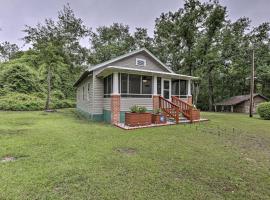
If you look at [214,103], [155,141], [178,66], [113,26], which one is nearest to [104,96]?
[155,141]

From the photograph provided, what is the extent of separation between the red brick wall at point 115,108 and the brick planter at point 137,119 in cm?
86

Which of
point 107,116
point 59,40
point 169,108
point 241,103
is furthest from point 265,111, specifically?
point 59,40

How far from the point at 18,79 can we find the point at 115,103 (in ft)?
54.9

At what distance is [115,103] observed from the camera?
9.73 meters

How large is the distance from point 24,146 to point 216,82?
106ft

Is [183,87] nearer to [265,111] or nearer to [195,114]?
[195,114]

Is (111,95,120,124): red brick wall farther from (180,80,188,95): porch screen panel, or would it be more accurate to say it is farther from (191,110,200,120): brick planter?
(180,80,188,95): porch screen panel

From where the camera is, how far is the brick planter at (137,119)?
8945mm

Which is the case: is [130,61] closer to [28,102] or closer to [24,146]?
[24,146]

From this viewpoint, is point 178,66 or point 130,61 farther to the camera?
point 178,66

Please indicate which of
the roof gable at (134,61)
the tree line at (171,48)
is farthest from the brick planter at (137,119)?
the tree line at (171,48)

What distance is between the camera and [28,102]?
17734mm

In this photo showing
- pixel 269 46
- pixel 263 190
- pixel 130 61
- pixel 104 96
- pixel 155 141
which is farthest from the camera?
pixel 269 46

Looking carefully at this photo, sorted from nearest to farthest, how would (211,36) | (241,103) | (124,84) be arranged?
(124,84) < (211,36) < (241,103)
